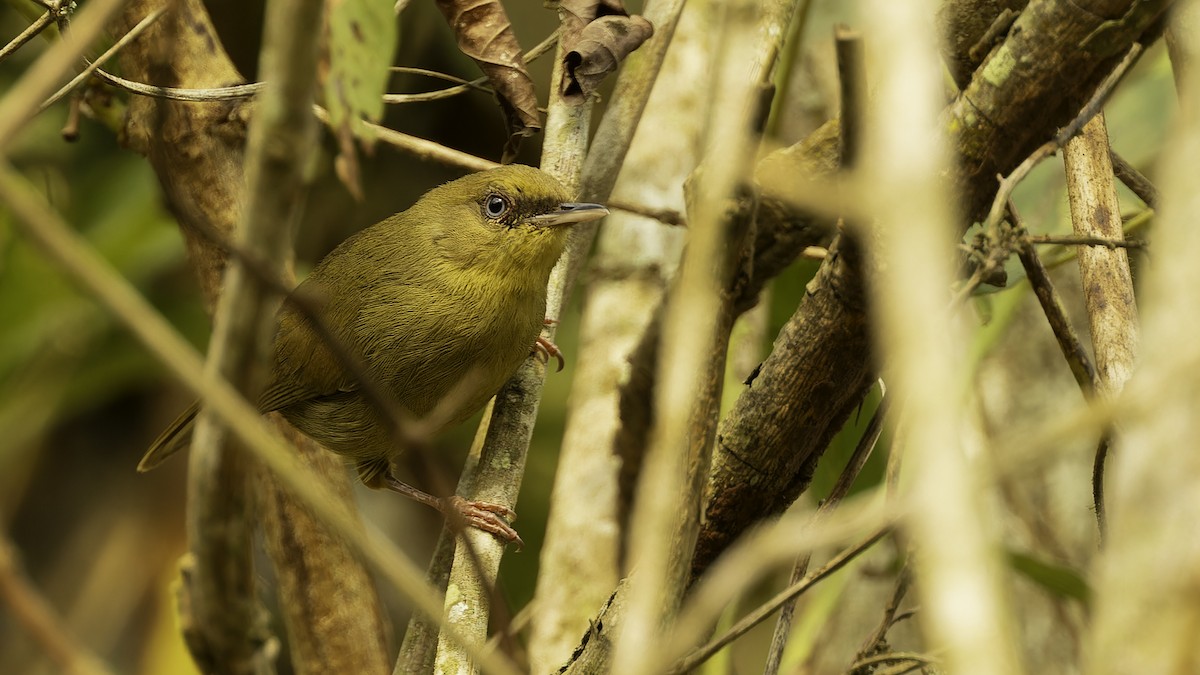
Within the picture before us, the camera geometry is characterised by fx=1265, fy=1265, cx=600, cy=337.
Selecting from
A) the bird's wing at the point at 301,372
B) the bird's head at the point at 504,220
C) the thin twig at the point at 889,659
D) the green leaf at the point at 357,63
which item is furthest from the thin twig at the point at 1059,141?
the bird's wing at the point at 301,372

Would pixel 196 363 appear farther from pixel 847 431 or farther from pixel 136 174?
pixel 136 174

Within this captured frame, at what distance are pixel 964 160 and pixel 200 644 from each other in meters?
1.68

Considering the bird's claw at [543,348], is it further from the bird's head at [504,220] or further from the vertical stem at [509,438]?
the bird's head at [504,220]

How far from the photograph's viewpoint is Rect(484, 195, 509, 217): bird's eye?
4.27 meters

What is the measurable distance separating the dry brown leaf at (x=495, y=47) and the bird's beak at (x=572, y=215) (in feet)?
1.56

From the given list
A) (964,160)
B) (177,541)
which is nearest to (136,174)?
(177,541)

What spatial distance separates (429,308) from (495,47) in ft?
3.84

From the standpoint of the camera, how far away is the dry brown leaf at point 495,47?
10.8 ft

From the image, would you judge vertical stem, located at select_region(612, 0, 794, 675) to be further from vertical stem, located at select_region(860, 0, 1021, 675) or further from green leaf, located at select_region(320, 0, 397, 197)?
green leaf, located at select_region(320, 0, 397, 197)

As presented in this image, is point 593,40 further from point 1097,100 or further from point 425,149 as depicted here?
point 1097,100

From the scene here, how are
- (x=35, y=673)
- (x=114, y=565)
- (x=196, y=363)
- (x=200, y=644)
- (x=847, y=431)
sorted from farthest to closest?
(x=114, y=565) → (x=35, y=673) → (x=847, y=431) → (x=200, y=644) → (x=196, y=363)

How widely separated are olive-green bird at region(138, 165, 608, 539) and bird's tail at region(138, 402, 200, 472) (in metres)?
0.18

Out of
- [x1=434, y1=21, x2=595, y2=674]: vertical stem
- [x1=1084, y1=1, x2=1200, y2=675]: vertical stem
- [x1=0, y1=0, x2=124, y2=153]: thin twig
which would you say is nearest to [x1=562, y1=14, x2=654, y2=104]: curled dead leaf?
[x1=434, y1=21, x2=595, y2=674]: vertical stem

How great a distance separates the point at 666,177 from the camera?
550 centimetres
